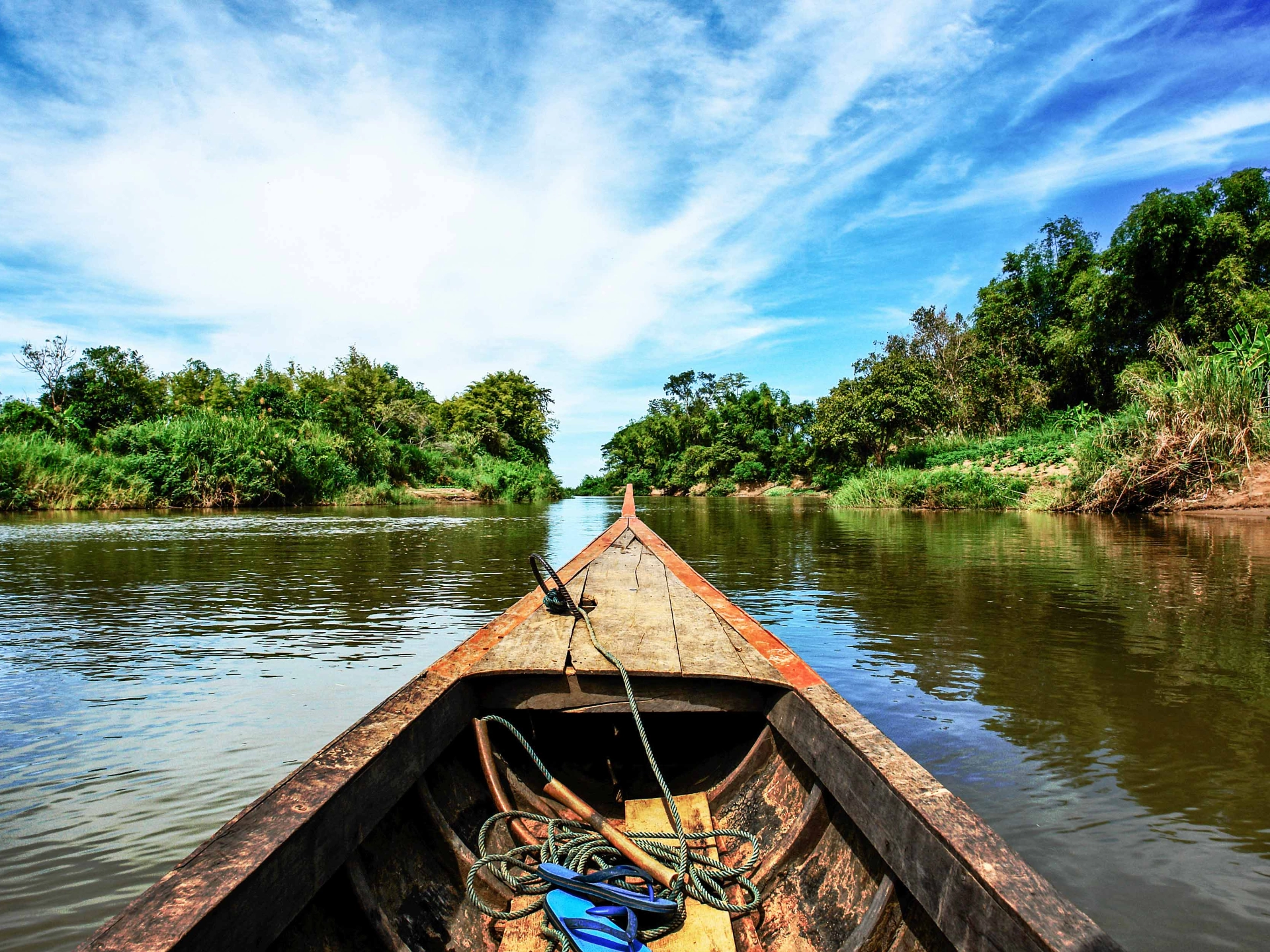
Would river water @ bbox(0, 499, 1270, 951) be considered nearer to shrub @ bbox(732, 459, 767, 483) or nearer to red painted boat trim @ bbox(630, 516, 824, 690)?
red painted boat trim @ bbox(630, 516, 824, 690)

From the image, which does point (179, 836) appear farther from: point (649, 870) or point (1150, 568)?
point (1150, 568)

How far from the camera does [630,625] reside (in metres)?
2.93

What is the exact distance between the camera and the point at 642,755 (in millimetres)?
2564

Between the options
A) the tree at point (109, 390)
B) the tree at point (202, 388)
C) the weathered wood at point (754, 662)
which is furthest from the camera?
the tree at point (202, 388)

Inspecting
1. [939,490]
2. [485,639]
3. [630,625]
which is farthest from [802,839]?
[939,490]

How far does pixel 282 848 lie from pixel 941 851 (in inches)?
48.9

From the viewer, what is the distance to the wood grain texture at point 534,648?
7.24 ft

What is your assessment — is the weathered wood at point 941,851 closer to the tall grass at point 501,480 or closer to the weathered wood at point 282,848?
the weathered wood at point 282,848

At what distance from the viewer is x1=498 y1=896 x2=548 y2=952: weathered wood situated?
1584 mm

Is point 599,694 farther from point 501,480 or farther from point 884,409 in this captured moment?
point 501,480

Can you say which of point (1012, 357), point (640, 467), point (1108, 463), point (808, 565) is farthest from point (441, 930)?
point (640, 467)

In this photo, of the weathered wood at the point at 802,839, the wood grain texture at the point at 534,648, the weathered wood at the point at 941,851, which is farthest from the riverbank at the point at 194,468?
the weathered wood at the point at 941,851

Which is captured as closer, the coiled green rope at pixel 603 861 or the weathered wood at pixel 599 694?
the coiled green rope at pixel 603 861

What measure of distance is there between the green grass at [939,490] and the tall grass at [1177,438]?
3542 mm
